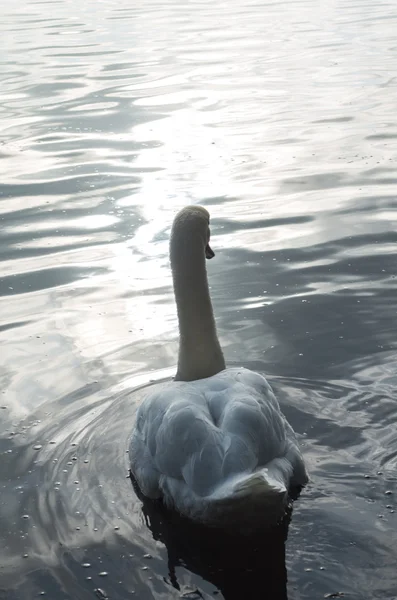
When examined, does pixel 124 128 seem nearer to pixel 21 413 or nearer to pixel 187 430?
pixel 21 413

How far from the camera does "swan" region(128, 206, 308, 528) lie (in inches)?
212

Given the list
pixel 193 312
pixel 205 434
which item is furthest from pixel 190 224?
pixel 205 434

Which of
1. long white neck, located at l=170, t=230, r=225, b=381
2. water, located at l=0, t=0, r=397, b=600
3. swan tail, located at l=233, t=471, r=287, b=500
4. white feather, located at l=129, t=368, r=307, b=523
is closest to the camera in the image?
swan tail, located at l=233, t=471, r=287, b=500

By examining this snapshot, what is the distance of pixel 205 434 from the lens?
5.66 m

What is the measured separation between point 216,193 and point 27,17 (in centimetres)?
3112

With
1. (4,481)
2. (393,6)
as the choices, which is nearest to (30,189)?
(4,481)

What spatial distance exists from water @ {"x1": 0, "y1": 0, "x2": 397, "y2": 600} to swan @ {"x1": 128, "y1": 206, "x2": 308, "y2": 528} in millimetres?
335

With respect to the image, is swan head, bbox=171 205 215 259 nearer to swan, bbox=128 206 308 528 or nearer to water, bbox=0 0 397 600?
swan, bbox=128 206 308 528

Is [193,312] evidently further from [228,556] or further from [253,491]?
[253,491]

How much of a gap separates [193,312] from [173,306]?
2.94m

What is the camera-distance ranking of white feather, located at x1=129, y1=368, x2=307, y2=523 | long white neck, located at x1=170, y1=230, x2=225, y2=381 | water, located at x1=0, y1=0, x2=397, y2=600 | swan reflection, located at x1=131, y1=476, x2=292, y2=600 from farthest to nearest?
long white neck, located at x1=170, y1=230, x2=225, y2=381, water, located at x1=0, y1=0, x2=397, y2=600, swan reflection, located at x1=131, y1=476, x2=292, y2=600, white feather, located at x1=129, y1=368, x2=307, y2=523

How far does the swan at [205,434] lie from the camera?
5.38 metres

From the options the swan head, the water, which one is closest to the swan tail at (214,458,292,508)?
the water

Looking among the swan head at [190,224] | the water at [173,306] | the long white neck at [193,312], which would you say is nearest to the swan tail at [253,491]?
the water at [173,306]
